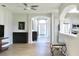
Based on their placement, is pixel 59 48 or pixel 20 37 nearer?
pixel 59 48

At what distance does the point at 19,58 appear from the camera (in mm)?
1530

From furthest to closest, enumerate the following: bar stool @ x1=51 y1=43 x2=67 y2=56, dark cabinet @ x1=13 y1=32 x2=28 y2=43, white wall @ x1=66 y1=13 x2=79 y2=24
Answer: white wall @ x1=66 y1=13 x2=79 y2=24, dark cabinet @ x1=13 y1=32 x2=28 y2=43, bar stool @ x1=51 y1=43 x2=67 y2=56

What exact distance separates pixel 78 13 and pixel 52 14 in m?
2.57

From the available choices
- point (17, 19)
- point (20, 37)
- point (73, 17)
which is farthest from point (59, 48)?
point (17, 19)

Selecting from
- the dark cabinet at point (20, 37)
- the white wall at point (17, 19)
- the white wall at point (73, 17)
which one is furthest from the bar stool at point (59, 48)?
the white wall at point (17, 19)

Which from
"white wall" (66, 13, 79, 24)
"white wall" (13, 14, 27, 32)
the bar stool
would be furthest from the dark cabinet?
the bar stool

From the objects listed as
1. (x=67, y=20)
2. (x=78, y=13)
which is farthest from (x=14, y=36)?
(x=78, y=13)

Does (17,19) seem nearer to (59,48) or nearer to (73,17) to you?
(73,17)

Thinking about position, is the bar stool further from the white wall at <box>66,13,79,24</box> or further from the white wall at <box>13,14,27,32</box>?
the white wall at <box>13,14,27,32</box>

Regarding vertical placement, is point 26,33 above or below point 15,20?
below

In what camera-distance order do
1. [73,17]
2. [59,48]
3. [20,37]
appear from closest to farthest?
[59,48] → [20,37] → [73,17]

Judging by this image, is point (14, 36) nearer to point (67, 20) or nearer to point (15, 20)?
point (15, 20)

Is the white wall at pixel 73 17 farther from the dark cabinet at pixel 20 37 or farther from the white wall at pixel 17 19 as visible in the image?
the dark cabinet at pixel 20 37

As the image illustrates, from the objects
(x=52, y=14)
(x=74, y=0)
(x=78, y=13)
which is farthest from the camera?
(x=78, y=13)
